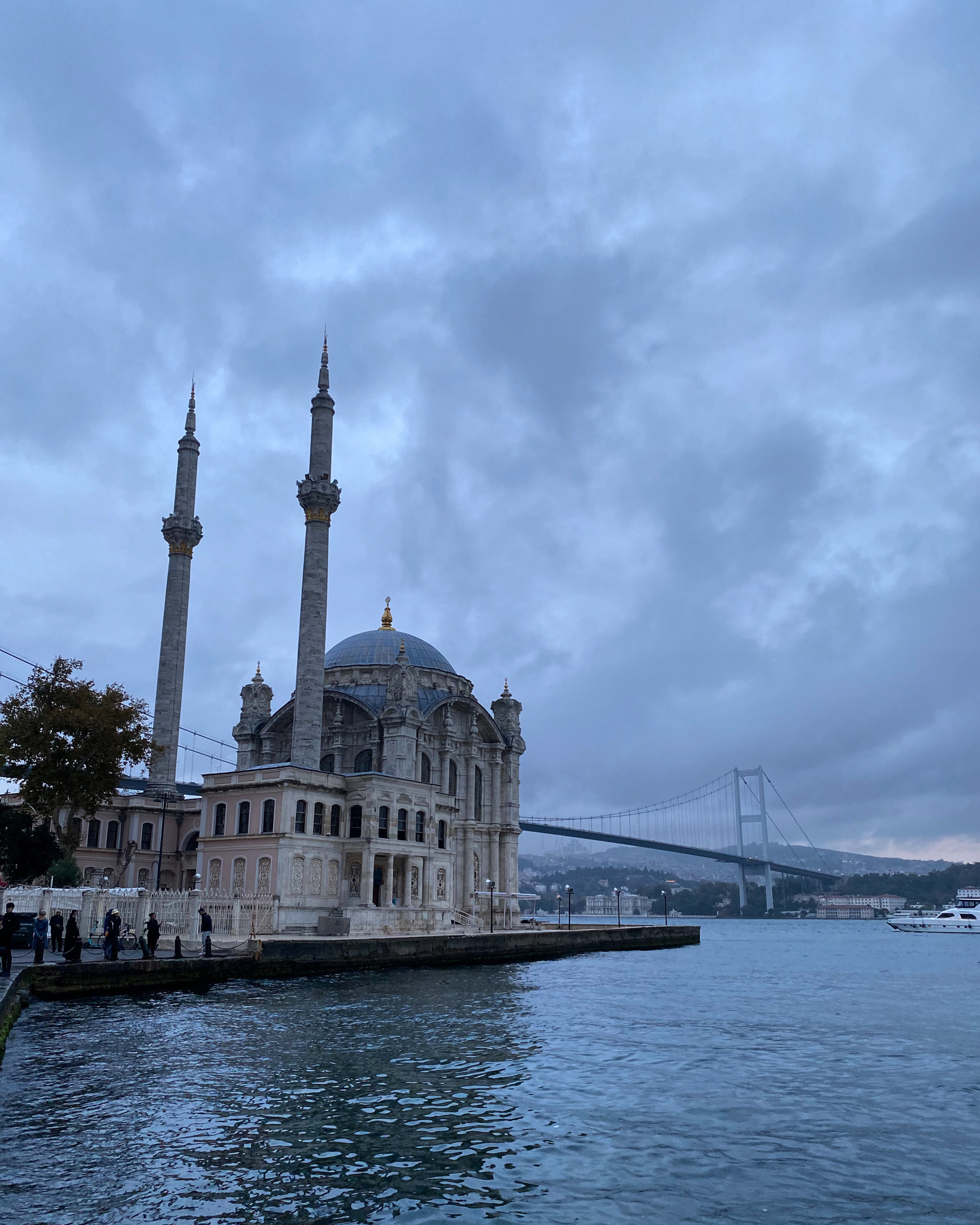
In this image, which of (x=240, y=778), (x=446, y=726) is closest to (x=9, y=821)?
(x=240, y=778)

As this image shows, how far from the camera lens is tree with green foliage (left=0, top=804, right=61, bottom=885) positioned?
40.0 meters

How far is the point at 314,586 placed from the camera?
4706 centimetres

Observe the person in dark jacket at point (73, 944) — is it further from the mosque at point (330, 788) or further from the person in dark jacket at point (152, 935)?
the mosque at point (330, 788)

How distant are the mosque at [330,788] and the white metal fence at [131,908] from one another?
4295 millimetres

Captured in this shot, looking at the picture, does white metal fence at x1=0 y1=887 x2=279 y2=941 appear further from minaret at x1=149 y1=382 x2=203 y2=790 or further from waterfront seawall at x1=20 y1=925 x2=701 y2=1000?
minaret at x1=149 y1=382 x2=203 y2=790

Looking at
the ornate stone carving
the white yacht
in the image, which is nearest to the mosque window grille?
the ornate stone carving

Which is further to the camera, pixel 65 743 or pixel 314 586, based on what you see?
pixel 314 586

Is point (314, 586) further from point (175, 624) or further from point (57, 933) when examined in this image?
point (57, 933)

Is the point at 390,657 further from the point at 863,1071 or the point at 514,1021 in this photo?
the point at 863,1071

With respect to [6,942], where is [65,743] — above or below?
above

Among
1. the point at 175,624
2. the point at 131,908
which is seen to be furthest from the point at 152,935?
the point at 175,624

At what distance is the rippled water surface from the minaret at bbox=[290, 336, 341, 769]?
20091 millimetres

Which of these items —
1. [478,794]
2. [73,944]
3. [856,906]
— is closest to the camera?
[73,944]

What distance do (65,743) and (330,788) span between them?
1040 centimetres
